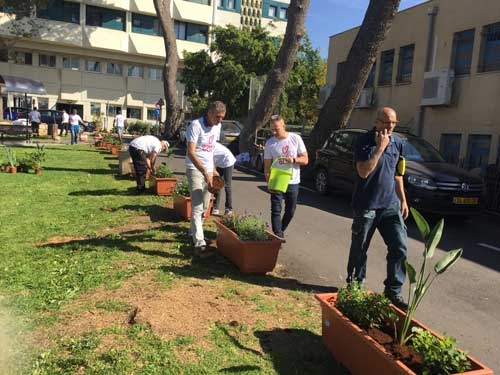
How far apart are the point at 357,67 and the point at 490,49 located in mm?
4425

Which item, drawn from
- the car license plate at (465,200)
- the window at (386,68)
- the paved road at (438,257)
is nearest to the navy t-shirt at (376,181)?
the paved road at (438,257)

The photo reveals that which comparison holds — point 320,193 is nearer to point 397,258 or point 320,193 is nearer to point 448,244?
point 448,244

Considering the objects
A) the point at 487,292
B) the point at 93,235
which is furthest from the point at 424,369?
the point at 93,235

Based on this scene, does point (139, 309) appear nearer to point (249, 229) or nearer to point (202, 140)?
point (249, 229)

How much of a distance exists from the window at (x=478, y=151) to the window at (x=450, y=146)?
45 cm

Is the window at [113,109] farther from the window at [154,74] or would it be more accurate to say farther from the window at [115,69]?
the window at [154,74]

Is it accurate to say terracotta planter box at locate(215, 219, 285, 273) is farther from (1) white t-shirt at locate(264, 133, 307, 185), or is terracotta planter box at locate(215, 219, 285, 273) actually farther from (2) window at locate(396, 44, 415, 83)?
(2) window at locate(396, 44, 415, 83)

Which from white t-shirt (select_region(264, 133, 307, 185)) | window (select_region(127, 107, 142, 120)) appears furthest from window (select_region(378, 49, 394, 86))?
window (select_region(127, 107, 142, 120))

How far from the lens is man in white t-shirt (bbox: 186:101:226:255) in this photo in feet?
19.1

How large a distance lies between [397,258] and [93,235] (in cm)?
429

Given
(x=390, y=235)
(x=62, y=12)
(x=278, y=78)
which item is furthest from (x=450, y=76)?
(x=62, y=12)

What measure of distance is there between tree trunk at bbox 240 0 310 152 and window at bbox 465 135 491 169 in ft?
20.3

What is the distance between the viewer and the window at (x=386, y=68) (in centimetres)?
1975

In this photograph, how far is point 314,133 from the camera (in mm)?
15156
